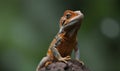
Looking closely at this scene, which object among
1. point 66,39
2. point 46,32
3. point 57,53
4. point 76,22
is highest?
point 76,22

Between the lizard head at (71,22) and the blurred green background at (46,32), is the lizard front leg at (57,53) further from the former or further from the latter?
the blurred green background at (46,32)

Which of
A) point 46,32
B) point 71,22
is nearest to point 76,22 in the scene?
point 71,22

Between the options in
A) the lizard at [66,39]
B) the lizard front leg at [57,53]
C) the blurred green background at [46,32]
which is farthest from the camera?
the blurred green background at [46,32]

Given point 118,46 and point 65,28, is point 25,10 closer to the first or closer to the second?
point 118,46

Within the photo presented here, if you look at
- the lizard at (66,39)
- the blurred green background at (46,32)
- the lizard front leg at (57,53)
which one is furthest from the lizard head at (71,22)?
the blurred green background at (46,32)

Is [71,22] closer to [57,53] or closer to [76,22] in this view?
[76,22]

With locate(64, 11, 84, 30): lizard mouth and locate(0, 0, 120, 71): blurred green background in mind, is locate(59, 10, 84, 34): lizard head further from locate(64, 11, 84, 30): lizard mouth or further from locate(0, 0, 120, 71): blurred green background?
locate(0, 0, 120, 71): blurred green background
